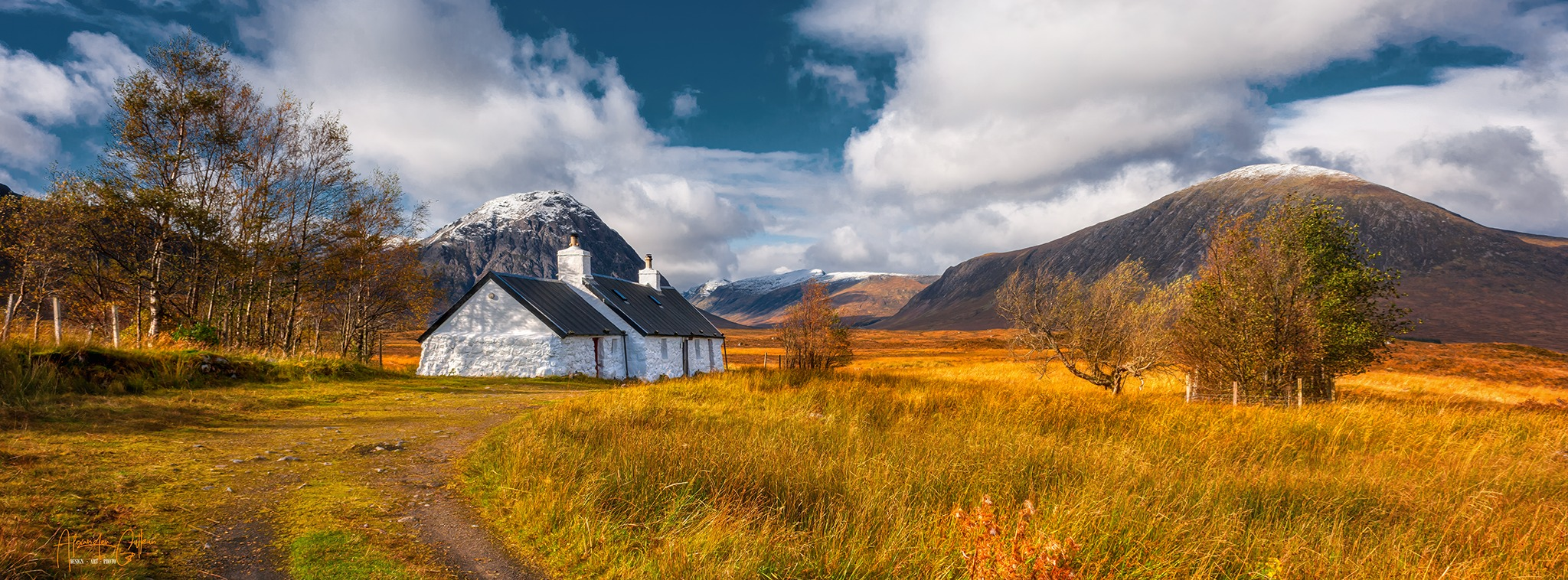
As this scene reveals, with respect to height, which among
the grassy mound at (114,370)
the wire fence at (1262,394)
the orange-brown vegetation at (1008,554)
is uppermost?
the grassy mound at (114,370)

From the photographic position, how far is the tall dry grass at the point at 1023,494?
427cm

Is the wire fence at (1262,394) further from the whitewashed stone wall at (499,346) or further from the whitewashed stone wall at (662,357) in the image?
the whitewashed stone wall at (499,346)

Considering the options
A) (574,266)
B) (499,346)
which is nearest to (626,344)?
(574,266)

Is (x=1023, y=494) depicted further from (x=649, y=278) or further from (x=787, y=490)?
(x=649, y=278)

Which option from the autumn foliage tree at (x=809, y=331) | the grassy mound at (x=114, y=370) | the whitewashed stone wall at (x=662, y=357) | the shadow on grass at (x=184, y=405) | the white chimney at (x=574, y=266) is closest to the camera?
the shadow on grass at (x=184, y=405)

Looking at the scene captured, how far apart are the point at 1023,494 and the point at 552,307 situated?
27.0 meters

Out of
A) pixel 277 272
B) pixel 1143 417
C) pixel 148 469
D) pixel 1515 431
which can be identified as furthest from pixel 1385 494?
pixel 277 272

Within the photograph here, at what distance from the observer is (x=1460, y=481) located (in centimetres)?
654

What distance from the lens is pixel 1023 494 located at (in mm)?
5883

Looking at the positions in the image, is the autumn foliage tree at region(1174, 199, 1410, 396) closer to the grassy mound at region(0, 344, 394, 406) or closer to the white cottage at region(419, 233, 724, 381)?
the grassy mound at region(0, 344, 394, 406)

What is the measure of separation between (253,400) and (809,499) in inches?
445

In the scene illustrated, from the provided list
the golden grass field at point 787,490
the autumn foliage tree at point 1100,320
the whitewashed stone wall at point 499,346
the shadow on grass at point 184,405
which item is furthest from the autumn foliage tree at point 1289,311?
the whitewashed stone wall at point 499,346

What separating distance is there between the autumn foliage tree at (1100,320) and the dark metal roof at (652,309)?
18.4 m

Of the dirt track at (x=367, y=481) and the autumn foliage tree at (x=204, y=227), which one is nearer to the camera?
the dirt track at (x=367, y=481)
